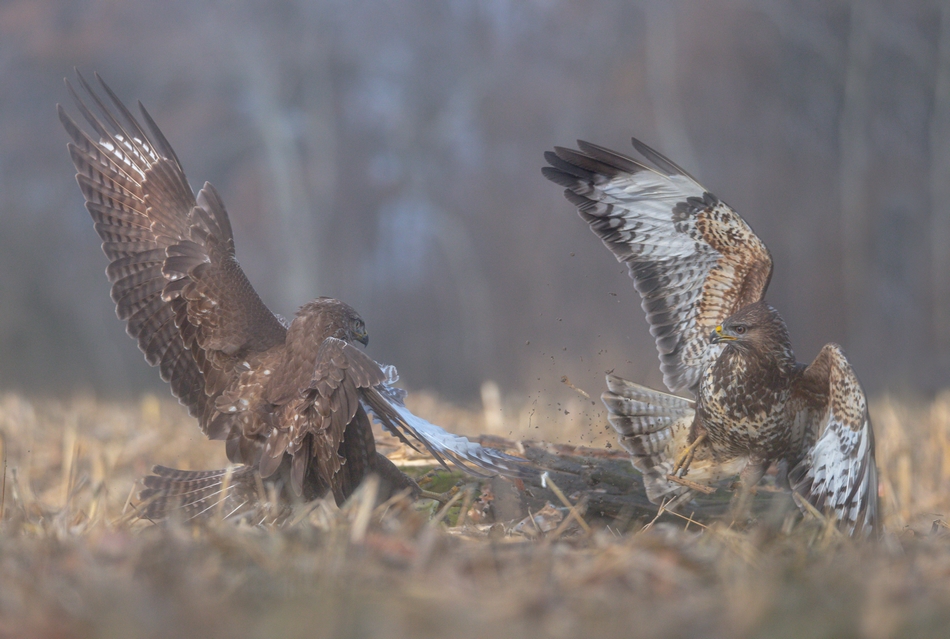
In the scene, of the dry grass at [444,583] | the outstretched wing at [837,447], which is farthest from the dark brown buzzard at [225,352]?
the outstretched wing at [837,447]

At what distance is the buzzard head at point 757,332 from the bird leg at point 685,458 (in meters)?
0.54

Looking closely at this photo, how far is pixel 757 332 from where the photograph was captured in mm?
3764

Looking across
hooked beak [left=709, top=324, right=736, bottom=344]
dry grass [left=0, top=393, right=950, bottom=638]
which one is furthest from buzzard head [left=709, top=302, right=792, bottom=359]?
dry grass [left=0, top=393, right=950, bottom=638]

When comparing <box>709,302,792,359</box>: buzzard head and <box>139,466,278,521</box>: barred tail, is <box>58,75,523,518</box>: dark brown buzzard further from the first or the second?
<box>709,302,792,359</box>: buzzard head

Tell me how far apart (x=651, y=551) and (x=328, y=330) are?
199 centimetres

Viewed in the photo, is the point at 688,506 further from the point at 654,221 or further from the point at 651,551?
the point at 651,551

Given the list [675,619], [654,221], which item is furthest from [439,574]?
[654,221]

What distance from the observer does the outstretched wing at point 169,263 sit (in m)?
3.70

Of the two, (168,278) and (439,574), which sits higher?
(168,278)

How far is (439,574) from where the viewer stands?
168 centimetres

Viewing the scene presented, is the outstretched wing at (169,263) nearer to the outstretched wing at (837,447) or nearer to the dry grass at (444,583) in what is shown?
the dry grass at (444,583)

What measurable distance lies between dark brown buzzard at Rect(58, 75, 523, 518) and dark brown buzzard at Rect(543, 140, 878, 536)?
45.2 inches

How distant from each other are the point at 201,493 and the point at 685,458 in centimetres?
234

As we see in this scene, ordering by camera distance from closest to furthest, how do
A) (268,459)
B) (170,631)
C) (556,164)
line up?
(170,631)
(268,459)
(556,164)
